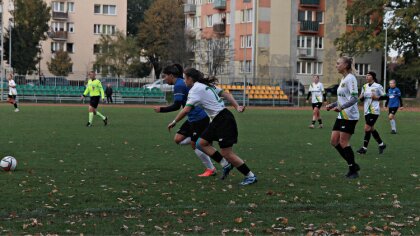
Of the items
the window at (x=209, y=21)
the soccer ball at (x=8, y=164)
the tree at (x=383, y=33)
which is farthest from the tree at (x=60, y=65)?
the soccer ball at (x=8, y=164)

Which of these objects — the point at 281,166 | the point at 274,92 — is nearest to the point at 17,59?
the point at 274,92

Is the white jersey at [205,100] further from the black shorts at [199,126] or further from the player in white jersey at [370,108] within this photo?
the player in white jersey at [370,108]

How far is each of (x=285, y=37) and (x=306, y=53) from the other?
3523mm

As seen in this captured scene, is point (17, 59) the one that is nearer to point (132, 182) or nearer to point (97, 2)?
point (97, 2)

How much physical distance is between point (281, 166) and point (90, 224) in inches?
242

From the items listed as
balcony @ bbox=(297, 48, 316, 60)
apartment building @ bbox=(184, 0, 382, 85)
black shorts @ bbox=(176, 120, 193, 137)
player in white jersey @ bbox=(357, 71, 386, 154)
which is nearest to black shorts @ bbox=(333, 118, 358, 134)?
black shorts @ bbox=(176, 120, 193, 137)

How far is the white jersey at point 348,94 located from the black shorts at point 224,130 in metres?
2.20

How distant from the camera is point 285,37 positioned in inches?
2837

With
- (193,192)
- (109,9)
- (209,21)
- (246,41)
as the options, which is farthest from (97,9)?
(193,192)

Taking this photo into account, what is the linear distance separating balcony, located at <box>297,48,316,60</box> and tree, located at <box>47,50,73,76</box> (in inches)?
1083

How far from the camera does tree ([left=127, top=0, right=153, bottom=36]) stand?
10338cm

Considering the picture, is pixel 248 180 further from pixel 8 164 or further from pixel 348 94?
pixel 8 164

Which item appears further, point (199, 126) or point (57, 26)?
point (57, 26)

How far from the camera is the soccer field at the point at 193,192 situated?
739 centimetres
